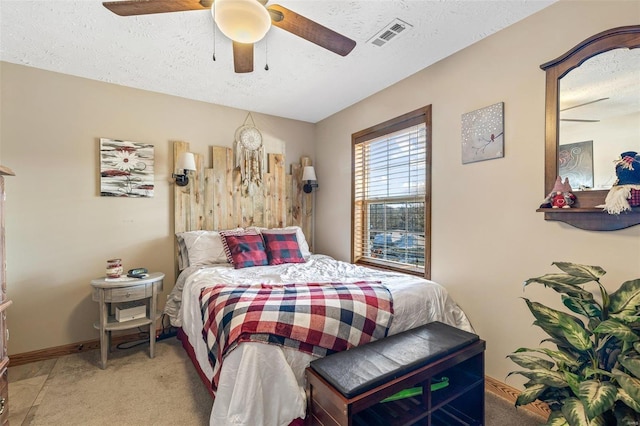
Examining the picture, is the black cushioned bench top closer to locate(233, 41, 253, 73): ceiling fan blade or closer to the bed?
the bed

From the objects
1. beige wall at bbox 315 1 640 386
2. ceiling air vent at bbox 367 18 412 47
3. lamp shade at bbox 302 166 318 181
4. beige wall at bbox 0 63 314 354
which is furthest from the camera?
lamp shade at bbox 302 166 318 181

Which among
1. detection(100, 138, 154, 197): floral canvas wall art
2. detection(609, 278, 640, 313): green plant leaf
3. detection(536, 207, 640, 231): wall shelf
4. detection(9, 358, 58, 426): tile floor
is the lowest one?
detection(9, 358, 58, 426): tile floor

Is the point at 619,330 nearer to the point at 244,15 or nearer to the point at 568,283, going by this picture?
the point at 568,283

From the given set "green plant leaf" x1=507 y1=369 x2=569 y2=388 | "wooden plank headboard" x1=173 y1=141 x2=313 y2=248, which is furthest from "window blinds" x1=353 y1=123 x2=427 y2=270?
"green plant leaf" x1=507 y1=369 x2=569 y2=388

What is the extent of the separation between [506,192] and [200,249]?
2698mm

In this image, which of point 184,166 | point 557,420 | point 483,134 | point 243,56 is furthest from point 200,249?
point 557,420

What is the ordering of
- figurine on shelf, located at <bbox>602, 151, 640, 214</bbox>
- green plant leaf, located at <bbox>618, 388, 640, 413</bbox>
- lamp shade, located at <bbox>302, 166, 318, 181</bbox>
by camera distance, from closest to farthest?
green plant leaf, located at <bbox>618, 388, 640, 413</bbox> → figurine on shelf, located at <bbox>602, 151, 640, 214</bbox> → lamp shade, located at <bbox>302, 166, 318, 181</bbox>

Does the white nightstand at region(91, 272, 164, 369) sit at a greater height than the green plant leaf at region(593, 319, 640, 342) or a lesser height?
lesser

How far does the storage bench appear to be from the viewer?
127 centimetres

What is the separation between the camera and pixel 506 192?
2.02m

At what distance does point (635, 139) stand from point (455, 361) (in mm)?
1492

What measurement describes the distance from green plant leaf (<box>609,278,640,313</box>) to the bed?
94 centimetres

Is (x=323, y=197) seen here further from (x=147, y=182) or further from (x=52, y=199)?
(x=52, y=199)

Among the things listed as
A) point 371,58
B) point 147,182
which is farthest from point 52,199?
point 371,58
